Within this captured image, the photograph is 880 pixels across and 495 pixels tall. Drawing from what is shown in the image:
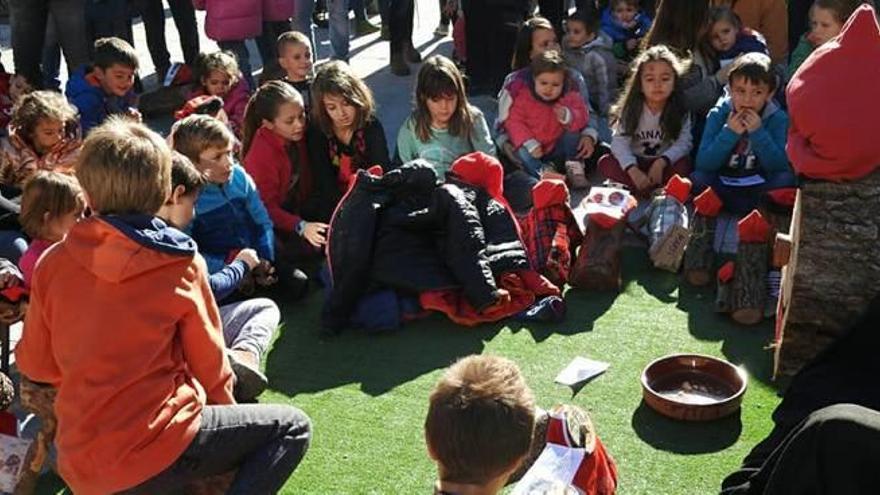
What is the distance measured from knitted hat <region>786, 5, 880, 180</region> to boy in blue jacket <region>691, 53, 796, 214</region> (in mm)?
1396

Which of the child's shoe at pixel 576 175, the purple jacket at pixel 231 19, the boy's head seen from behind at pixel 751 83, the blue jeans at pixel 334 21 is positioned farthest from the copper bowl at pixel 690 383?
the blue jeans at pixel 334 21

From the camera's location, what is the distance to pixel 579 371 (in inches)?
159

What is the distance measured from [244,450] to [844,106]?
2.27 m

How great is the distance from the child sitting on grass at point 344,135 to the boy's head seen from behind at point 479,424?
2.97 meters

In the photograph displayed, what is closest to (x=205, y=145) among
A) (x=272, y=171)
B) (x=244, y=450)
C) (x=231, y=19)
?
(x=272, y=171)

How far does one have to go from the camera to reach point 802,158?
369 cm

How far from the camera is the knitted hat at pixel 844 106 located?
3.59m

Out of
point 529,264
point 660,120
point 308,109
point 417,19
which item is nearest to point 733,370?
point 529,264

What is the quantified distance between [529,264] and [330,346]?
917 millimetres

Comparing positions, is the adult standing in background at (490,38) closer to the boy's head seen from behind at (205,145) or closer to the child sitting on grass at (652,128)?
the child sitting on grass at (652,128)

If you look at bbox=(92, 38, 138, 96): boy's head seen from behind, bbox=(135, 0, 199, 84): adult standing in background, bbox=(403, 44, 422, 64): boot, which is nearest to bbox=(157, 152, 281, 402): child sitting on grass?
bbox=(92, 38, 138, 96): boy's head seen from behind

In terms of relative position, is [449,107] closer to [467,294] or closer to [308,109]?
[308,109]

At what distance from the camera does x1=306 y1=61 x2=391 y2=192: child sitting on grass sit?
521cm

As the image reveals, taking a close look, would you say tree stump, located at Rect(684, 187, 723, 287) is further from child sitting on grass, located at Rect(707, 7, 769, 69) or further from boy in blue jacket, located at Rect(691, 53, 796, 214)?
child sitting on grass, located at Rect(707, 7, 769, 69)
